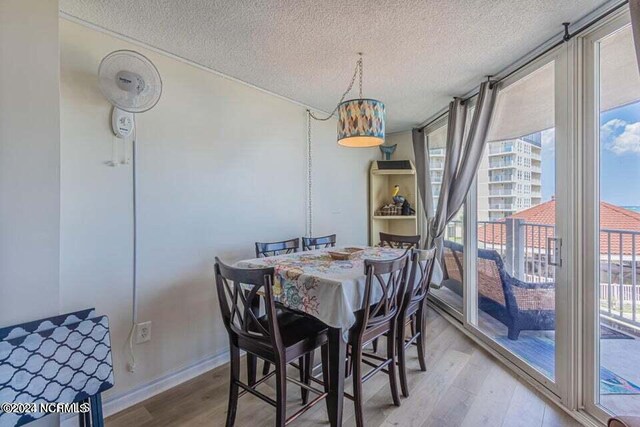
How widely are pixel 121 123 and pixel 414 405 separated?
8.22 feet

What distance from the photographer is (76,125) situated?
1.69m

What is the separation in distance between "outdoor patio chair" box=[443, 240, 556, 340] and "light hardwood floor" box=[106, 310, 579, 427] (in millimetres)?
408

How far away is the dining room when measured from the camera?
130 centimetres

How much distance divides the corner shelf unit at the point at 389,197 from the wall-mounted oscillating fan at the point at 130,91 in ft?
9.40

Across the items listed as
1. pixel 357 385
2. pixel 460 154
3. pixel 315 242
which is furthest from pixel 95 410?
pixel 460 154

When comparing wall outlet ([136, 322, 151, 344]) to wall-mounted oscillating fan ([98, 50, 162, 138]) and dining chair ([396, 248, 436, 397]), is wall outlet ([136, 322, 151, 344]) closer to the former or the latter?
wall-mounted oscillating fan ([98, 50, 162, 138])

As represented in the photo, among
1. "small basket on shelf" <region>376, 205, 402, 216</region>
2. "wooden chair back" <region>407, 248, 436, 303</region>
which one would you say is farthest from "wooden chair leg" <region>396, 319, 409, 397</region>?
"small basket on shelf" <region>376, 205, 402, 216</region>

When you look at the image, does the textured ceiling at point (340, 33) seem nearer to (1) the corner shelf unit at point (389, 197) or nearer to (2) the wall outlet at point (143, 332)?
(1) the corner shelf unit at point (389, 197)

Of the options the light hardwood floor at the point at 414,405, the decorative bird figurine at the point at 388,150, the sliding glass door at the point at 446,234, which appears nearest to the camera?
the light hardwood floor at the point at 414,405

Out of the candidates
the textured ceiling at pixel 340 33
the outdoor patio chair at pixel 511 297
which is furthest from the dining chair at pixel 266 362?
the outdoor patio chair at pixel 511 297

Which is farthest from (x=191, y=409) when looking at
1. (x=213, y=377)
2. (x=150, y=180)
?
(x=150, y=180)

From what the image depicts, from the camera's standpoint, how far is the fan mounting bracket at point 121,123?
1.79 metres

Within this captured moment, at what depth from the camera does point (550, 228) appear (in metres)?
1.97

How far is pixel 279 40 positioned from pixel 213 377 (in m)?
2.41
